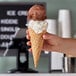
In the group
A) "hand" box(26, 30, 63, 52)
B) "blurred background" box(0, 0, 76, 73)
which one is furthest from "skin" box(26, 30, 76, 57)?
"blurred background" box(0, 0, 76, 73)

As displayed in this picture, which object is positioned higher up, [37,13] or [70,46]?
[37,13]

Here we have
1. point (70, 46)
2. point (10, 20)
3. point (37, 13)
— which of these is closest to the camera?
point (37, 13)

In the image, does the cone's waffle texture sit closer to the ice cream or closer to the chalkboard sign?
the ice cream

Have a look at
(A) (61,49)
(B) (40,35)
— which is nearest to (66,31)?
(A) (61,49)

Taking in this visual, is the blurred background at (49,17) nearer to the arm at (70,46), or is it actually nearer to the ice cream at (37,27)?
the arm at (70,46)

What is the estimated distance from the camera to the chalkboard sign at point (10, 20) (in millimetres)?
1472

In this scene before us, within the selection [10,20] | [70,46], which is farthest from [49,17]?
[70,46]

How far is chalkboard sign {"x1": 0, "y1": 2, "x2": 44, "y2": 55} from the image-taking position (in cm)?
147

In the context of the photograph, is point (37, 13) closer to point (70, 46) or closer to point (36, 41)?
point (36, 41)

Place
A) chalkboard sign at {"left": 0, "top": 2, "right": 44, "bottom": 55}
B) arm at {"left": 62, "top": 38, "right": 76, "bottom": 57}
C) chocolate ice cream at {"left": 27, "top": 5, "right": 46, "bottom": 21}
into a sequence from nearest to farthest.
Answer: chocolate ice cream at {"left": 27, "top": 5, "right": 46, "bottom": 21} → arm at {"left": 62, "top": 38, "right": 76, "bottom": 57} → chalkboard sign at {"left": 0, "top": 2, "right": 44, "bottom": 55}

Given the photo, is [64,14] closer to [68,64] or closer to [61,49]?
[68,64]

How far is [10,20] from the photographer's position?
1476 mm

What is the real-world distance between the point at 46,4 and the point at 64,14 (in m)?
0.14

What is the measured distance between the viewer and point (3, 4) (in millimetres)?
1472
